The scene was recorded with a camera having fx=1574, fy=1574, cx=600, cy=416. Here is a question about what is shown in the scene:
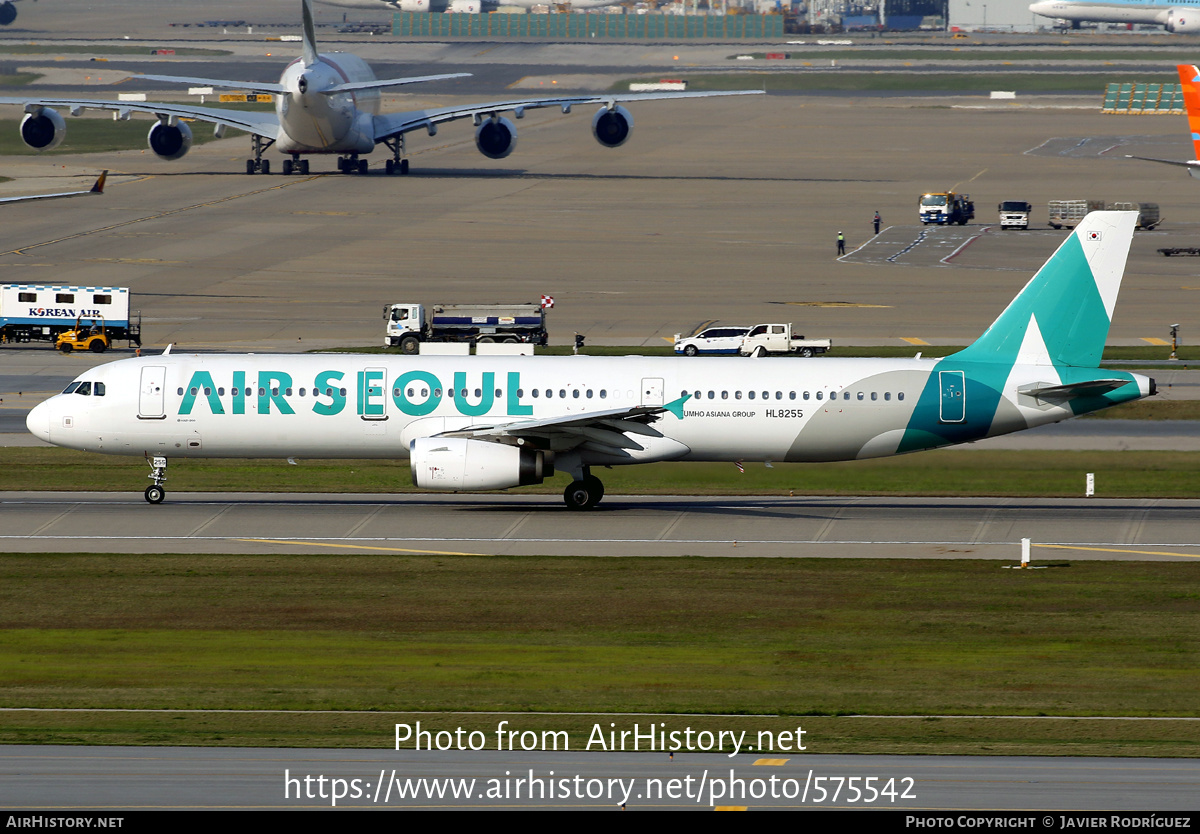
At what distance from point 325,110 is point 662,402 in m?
77.9

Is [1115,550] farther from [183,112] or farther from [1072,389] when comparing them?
[183,112]

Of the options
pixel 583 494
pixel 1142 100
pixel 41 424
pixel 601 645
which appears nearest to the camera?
pixel 601 645

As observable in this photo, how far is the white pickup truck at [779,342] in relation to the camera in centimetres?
6875

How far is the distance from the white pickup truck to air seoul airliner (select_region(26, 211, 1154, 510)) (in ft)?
79.4

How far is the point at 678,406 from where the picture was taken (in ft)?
144

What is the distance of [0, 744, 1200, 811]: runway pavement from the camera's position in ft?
70.1

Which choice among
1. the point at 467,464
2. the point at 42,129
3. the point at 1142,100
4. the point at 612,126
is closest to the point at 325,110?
the point at 42,129

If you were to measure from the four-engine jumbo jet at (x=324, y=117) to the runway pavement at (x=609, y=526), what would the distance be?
225 feet

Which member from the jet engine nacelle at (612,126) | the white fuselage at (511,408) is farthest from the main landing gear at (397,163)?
the white fuselage at (511,408)

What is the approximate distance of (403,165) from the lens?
428ft

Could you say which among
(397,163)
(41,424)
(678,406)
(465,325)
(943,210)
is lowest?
(465,325)

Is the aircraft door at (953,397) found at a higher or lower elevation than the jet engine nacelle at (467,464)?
higher

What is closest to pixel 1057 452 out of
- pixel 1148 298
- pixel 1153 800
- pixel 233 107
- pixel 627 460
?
pixel 627 460

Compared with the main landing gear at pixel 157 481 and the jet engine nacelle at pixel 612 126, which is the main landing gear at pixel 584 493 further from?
the jet engine nacelle at pixel 612 126
